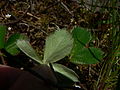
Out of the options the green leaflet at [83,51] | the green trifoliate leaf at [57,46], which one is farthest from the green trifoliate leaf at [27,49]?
the green leaflet at [83,51]

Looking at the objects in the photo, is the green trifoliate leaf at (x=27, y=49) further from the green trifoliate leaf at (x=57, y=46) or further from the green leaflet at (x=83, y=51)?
the green leaflet at (x=83, y=51)

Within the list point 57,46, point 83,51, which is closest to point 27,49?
point 57,46

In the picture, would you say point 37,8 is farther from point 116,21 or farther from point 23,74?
point 23,74

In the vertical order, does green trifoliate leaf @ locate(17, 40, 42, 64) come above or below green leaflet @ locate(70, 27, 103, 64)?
above

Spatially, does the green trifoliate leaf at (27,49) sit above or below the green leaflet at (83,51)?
above

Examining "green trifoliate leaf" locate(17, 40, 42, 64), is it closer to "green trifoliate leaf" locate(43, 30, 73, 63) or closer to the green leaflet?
"green trifoliate leaf" locate(43, 30, 73, 63)

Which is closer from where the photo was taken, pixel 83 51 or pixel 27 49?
pixel 27 49

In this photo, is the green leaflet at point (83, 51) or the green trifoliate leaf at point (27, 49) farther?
the green leaflet at point (83, 51)

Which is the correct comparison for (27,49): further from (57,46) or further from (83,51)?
(83,51)

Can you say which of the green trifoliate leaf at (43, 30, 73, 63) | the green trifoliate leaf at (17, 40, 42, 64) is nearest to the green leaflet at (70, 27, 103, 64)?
the green trifoliate leaf at (43, 30, 73, 63)
